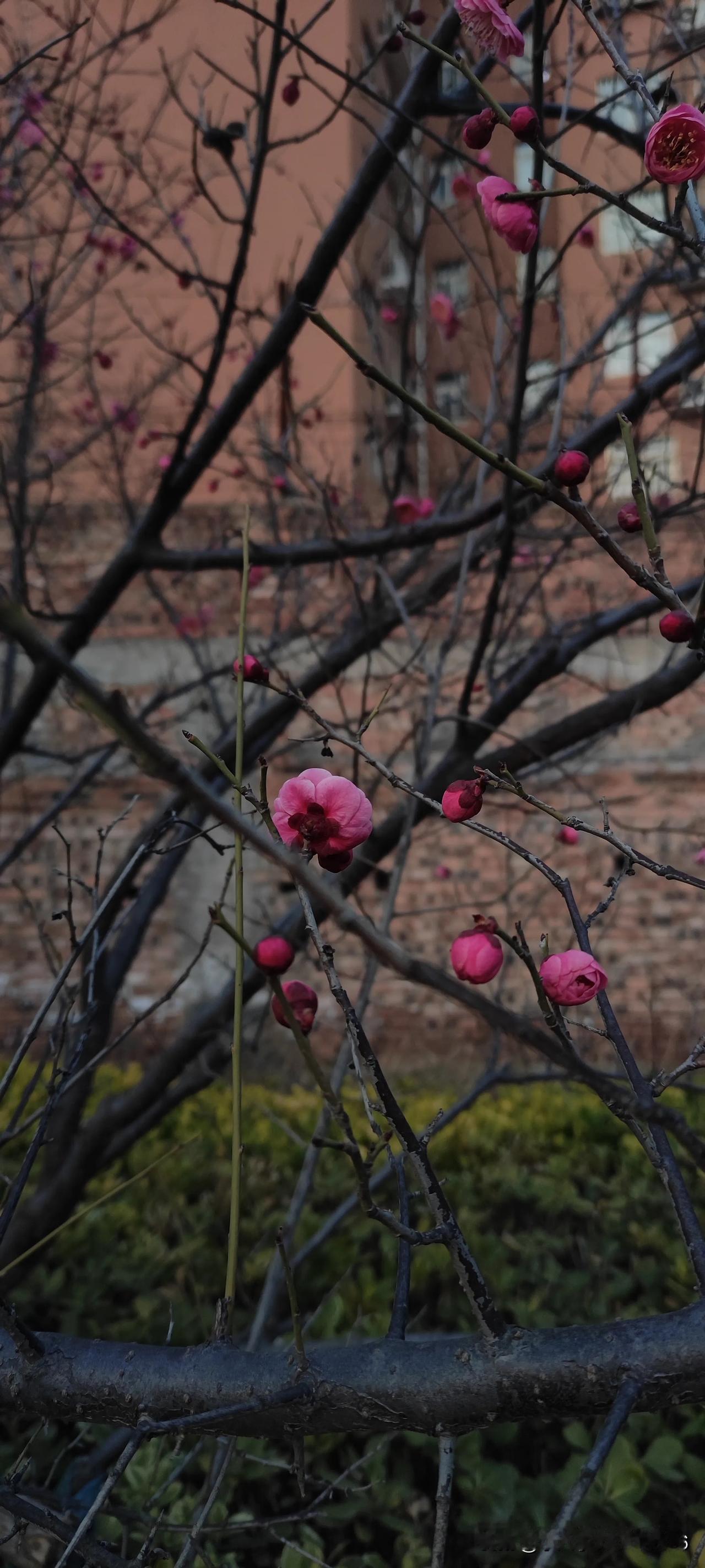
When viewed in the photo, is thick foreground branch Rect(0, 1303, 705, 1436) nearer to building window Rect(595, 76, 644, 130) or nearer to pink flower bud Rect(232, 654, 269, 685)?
pink flower bud Rect(232, 654, 269, 685)

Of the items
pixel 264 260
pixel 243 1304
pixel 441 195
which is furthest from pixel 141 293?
pixel 243 1304

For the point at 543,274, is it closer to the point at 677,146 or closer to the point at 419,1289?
the point at 677,146

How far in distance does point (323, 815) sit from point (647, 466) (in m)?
2.10

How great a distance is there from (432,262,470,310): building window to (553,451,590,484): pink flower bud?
2808 mm

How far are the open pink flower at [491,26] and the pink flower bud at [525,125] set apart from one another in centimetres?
8

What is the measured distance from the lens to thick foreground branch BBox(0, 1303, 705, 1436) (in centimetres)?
79

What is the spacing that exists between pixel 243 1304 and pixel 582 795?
379 centimetres

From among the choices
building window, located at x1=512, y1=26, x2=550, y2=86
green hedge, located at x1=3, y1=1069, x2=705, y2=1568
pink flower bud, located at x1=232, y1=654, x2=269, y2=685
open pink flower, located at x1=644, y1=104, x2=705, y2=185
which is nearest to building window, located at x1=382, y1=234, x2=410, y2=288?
building window, located at x1=512, y1=26, x2=550, y2=86

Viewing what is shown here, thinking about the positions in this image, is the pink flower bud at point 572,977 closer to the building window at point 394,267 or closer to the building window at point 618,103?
the building window at point 618,103

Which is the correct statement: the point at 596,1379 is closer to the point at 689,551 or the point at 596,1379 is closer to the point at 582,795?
the point at 582,795

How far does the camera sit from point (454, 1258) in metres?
0.82

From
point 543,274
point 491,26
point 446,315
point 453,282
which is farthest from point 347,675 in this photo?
point 491,26

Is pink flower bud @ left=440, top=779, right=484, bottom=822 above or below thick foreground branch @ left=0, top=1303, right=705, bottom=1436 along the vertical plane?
above

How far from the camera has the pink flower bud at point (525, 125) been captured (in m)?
1.04
